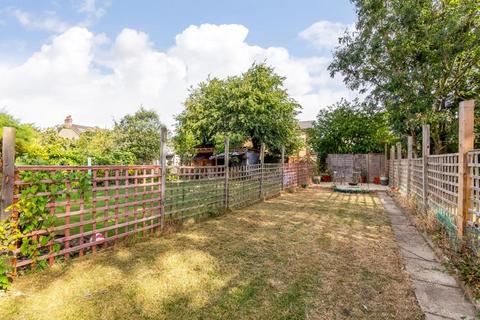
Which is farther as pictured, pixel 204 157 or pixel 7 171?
pixel 204 157

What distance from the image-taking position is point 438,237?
177 inches

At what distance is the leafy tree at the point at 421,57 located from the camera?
10.5m

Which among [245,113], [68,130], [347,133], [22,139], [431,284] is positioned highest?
[68,130]

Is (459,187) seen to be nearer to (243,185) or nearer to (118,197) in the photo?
(118,197)

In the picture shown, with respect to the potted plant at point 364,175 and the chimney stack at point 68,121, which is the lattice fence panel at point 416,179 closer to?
the potted plant at point 364,175

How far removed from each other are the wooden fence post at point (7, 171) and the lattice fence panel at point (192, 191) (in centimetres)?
257

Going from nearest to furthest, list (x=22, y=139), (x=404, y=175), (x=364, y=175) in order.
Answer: (x=404, y=175), (x=22, y=139), (x=364, y=175)

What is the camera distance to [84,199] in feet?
12.1

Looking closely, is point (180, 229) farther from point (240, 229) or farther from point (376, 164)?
point (376, 164)

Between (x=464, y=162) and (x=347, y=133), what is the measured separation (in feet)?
51.1

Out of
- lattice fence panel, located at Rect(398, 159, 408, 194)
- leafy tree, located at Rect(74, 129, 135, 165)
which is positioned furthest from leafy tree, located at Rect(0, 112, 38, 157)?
lattice fence panel, located at Rect(398, 159, 408, 194)

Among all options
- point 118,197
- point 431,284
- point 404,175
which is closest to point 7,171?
point 118,197

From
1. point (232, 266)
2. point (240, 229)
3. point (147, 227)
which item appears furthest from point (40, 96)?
point (232, 266)

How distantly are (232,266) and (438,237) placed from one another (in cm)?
346
